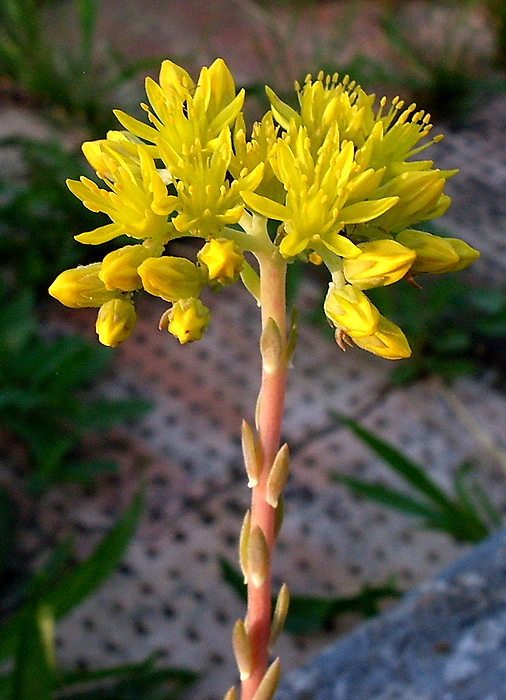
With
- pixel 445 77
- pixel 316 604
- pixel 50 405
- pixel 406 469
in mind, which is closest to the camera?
pixel 316 604

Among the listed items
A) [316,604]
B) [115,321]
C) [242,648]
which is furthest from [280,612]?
[316,604]

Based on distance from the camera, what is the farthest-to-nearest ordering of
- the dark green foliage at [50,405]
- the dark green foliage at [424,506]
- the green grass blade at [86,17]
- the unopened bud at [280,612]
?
1. the green grass blade at [86,17]
2. the dark green foliage at [50,405]
3. the dark green foliage at [424,506]
4. the unopened bud at [280,612]

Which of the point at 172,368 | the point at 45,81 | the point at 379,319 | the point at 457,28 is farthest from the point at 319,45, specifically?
the point at 379,319

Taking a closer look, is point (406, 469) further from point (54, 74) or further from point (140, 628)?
→ point (54, 74)

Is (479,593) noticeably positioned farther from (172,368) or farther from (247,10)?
(247,10)

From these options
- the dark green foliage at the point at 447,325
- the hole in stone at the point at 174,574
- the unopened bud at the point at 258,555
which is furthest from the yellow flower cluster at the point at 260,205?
the dark green foliage at the point at 447,325

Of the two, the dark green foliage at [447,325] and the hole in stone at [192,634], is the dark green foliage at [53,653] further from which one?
the dark green foliage at [447,325]
